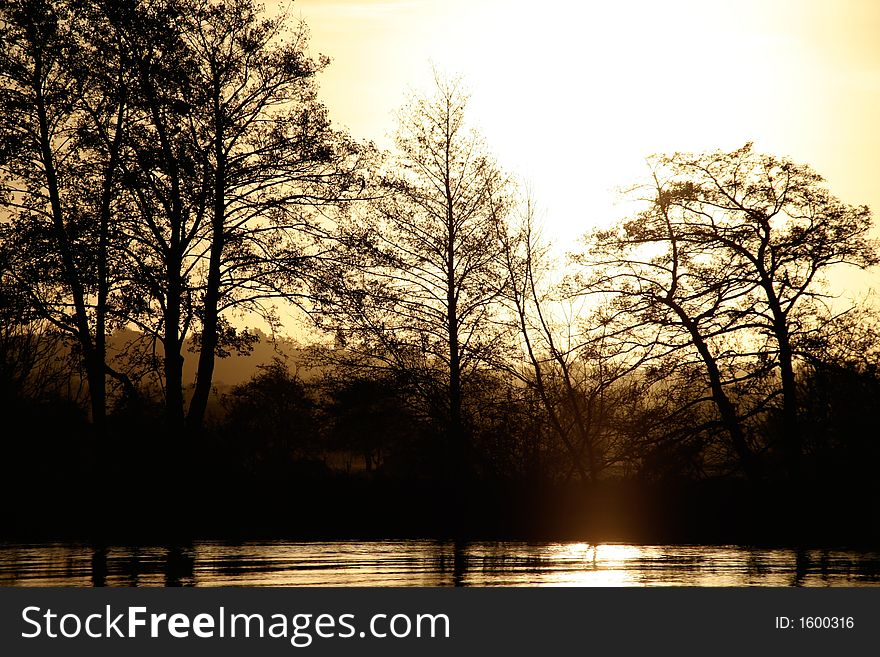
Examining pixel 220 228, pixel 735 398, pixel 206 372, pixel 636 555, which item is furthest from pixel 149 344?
pixel 735 398

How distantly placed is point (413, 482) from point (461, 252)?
22.1 ft

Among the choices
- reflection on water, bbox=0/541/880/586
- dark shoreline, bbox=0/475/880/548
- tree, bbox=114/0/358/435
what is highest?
tree, bbox=114/0/358/435

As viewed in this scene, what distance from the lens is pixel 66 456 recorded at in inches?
1022

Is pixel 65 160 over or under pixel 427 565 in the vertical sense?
over

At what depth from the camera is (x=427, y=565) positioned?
1652 centimetres

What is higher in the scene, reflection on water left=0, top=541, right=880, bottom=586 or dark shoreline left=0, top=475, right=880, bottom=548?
dark shoreline left=0, top=475, right=880, bottom=548

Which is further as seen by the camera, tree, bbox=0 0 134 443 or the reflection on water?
tree, bbox=0 0 134 443

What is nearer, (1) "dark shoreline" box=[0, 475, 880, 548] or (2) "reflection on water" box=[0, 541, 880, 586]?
(2) "reflection on water" box=[0, 541, 880, 586]

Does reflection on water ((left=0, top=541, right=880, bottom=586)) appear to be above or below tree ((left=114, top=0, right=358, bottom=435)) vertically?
below

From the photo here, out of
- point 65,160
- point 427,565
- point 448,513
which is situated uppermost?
point 65,160

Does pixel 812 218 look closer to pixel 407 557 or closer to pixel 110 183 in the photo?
pixel 407 557

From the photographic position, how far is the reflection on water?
47.2 feet

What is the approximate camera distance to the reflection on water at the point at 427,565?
14383 mm

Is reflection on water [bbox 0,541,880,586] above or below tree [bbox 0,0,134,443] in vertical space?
below
